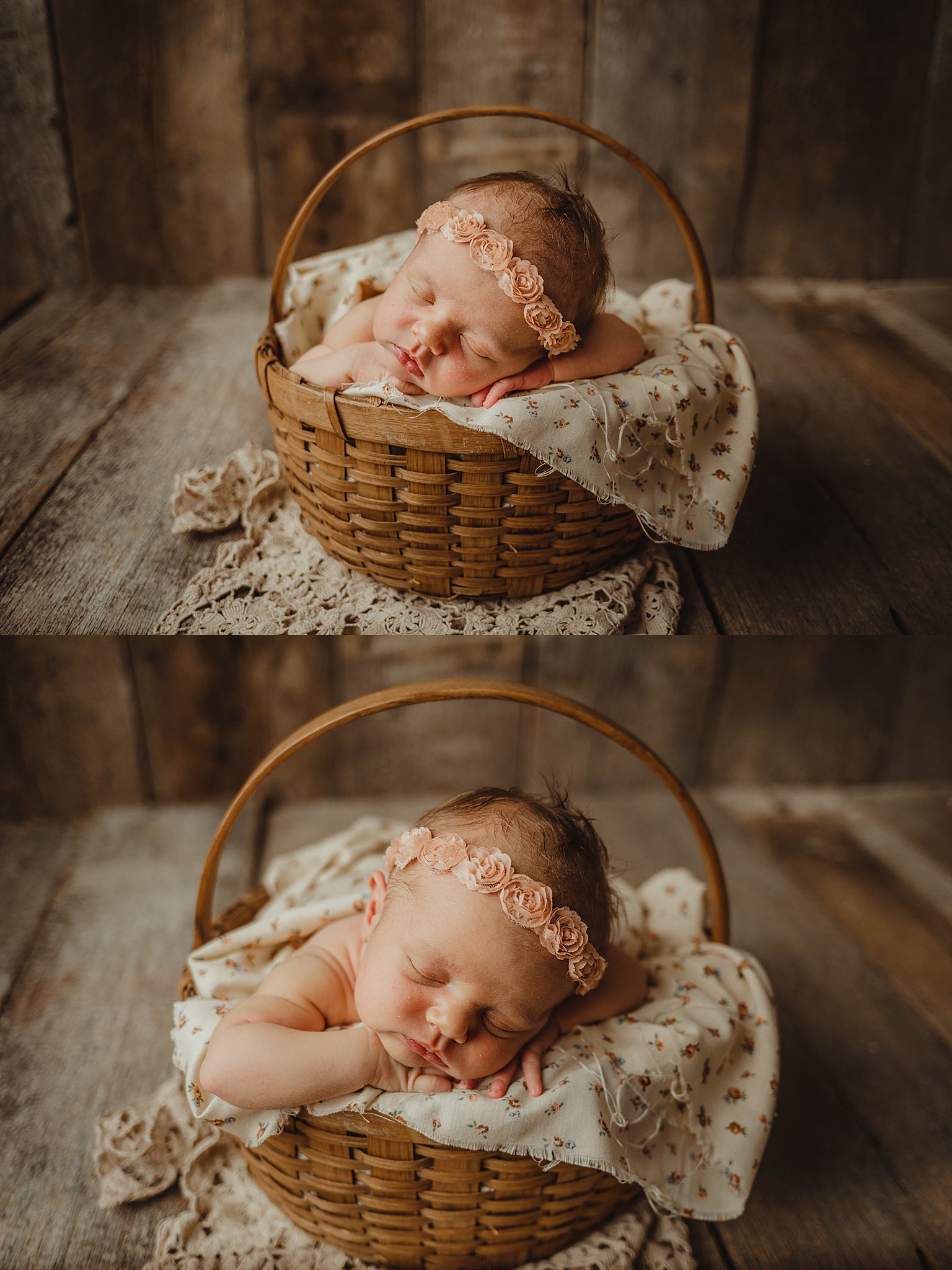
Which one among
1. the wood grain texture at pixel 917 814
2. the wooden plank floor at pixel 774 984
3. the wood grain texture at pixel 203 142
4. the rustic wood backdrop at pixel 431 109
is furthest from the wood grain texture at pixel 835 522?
the wood grain texture at pixel 203 142

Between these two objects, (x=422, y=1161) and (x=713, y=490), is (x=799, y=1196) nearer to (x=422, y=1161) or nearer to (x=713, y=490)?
(x=422, y=1161)

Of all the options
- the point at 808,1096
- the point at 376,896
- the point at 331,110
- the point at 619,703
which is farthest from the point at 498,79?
the point at 808,1096

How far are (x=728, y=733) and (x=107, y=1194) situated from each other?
1.23 metres

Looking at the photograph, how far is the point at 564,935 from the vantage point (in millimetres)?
894

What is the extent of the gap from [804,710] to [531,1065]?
110 centimetres

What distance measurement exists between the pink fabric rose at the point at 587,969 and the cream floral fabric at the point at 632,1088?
58 mm

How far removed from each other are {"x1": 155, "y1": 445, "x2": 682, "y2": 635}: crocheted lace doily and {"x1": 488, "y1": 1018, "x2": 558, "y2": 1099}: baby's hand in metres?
0.39

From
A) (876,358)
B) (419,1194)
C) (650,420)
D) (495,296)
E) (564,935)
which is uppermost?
(495,296)

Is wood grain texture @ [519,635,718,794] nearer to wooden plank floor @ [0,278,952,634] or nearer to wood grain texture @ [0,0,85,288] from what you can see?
wooden plank floor @ [0,278,952,634]

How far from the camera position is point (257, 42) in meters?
1.71

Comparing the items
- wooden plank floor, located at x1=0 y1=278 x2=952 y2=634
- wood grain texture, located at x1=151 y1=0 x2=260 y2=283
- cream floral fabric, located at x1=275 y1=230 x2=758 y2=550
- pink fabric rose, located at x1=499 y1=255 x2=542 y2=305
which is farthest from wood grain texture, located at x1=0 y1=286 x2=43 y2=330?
pink fabric rose, located at x1=499 y1=255 x2=542 y2=305

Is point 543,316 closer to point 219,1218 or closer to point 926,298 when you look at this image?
point 219,1218

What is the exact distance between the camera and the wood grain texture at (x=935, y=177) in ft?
5.84

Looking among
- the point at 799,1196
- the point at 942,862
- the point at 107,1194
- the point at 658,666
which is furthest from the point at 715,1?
the point at 107,1194
